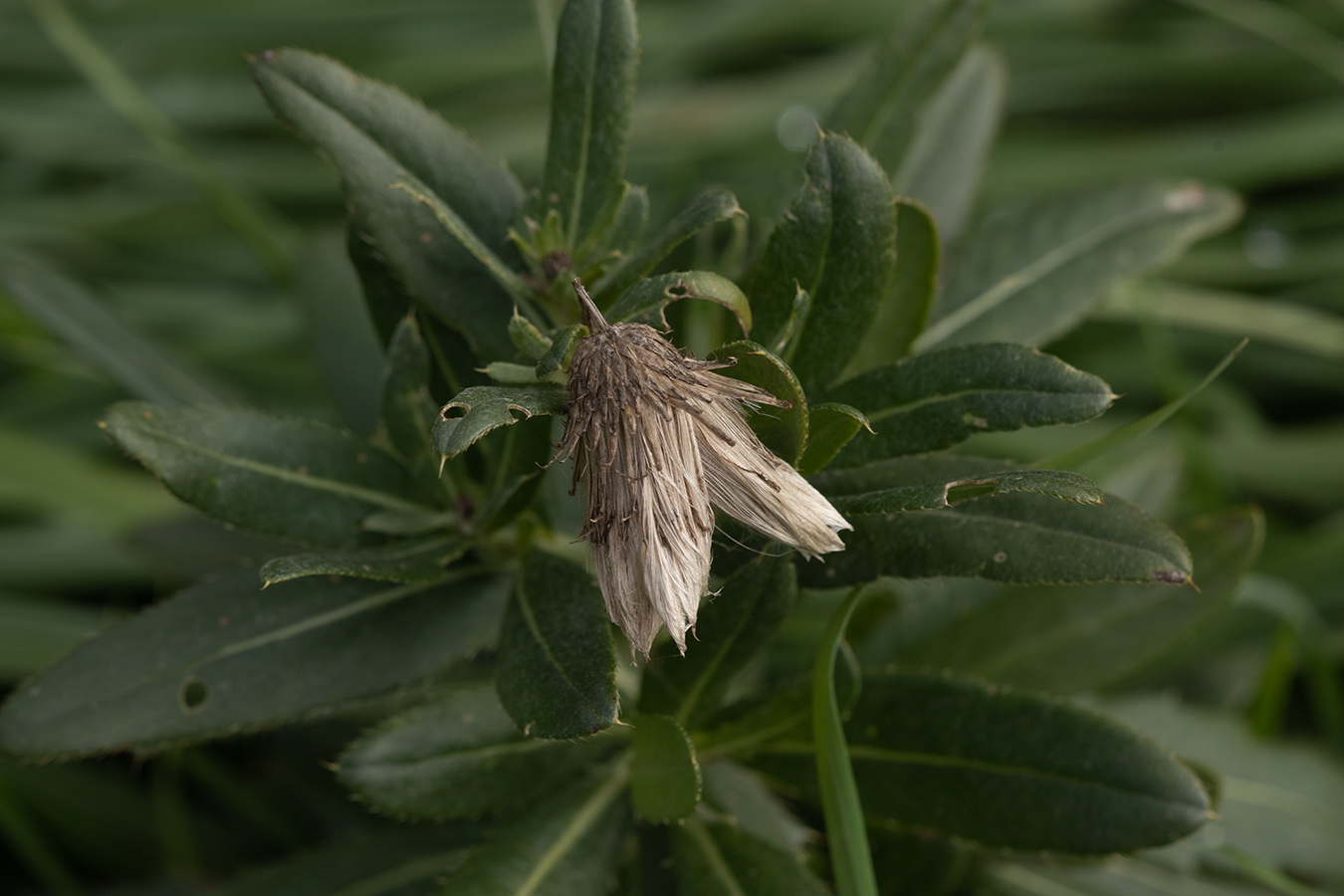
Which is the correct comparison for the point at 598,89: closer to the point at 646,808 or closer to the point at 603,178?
the point at 603,178

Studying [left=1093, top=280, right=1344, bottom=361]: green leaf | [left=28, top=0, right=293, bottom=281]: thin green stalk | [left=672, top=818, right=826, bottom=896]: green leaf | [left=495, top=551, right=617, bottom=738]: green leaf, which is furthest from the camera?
[left=1093, top=280, right=1344, bottom=361]: green leaf

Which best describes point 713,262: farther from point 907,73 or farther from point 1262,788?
point 1262,788

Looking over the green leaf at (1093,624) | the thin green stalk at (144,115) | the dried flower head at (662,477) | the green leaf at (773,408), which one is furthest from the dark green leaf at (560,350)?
the thin green stalk at (144,115)

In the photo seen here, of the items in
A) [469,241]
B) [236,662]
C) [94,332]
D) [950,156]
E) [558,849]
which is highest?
[950,156]

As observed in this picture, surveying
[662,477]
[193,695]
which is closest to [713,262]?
[662,477]

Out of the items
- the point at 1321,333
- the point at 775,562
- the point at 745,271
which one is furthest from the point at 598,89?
the point at 1321,333

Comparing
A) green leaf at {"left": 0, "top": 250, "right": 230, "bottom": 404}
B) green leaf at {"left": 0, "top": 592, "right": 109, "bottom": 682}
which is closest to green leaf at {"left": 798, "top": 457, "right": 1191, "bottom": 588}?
green leaf at {"left": 0, "top": 250, "right": 230, "bottom": 404}

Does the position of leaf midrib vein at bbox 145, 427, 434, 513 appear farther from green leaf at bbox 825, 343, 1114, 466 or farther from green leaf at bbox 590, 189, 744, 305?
green leaf at bbox 825, 343, 1114, 466

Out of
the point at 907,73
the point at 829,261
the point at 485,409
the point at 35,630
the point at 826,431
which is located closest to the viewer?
the point at 485,409
